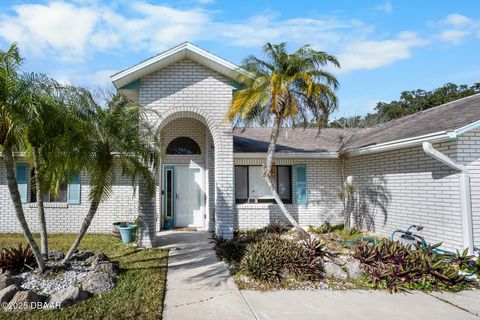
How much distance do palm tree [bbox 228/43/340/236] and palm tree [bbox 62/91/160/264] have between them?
2781mm

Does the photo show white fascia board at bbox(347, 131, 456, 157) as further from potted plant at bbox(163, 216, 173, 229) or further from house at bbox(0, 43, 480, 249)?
potted plant at bbox(163, 216, 173, 229)

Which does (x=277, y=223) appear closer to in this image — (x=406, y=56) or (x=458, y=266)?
(x=458, y=266)

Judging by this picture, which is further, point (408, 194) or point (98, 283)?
point (408, 194)

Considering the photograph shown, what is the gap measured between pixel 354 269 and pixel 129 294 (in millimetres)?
4368

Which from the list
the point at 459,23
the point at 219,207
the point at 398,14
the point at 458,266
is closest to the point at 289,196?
the point at 219,207

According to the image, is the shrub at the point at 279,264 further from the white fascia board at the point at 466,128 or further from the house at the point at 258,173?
the white fascia board at the point at 466,128

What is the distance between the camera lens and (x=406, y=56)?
51.7ft

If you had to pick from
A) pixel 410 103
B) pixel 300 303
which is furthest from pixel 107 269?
pixel 410 103

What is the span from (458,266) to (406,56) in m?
12.1

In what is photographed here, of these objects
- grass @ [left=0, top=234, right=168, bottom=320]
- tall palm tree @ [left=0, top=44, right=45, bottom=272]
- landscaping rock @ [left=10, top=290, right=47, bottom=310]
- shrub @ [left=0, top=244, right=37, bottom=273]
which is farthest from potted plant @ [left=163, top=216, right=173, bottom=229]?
tall palm tree @ [left=0, top=44, right=45, bottom=272]

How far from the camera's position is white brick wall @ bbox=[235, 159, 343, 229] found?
12117 mm

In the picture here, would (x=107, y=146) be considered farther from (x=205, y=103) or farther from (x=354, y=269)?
(x=354, y=269)

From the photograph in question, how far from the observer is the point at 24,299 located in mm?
4820

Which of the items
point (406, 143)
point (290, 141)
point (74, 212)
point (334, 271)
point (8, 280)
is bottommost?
point (334, 271)
